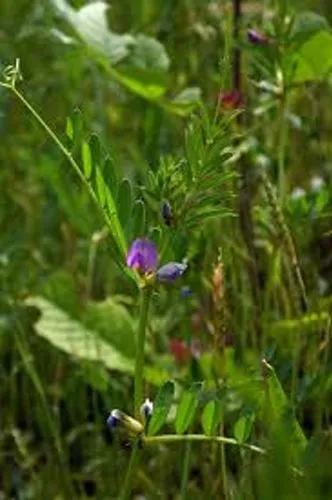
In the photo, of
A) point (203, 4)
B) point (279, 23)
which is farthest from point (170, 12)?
point (279, 23)

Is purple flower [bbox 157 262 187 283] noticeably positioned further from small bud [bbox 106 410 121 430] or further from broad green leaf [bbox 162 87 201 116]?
broad green leaf [bbox 162 87 201 116]

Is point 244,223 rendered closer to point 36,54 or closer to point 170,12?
point 170,12

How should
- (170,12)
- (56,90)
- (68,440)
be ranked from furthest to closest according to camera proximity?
(56,90), (170,12), (68,440)

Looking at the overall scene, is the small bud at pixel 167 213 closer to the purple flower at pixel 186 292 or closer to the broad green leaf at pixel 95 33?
the purple flower at pixel 186 292

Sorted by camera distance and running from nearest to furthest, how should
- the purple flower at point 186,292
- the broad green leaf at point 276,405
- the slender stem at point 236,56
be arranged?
the broad green leaf at point 276,405 < the purple flower at point 186,292 < the slender stem at point 236,56

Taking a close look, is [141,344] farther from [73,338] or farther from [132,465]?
[73,338]

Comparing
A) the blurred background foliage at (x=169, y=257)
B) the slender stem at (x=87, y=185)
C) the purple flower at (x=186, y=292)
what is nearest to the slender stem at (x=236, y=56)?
the blurred background foliage at (x=169, y=257)

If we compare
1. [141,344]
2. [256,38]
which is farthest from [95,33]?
[141,344]

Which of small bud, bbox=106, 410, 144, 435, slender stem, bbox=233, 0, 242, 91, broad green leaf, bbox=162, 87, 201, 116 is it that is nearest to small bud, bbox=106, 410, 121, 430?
small bud, bbox=106, 410, 144, 435
